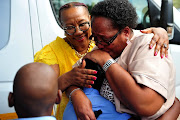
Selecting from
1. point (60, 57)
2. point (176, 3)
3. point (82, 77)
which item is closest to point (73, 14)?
point (60, 57)

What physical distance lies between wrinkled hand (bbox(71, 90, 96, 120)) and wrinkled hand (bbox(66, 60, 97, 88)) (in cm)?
9

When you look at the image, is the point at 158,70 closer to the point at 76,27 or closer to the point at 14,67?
the point at 76,27

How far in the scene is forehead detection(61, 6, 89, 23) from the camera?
2.07 meters

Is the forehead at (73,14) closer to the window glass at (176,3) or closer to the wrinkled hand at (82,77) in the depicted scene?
the wrinkled hand at (82,77)

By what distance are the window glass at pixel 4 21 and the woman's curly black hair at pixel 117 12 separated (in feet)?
3.25

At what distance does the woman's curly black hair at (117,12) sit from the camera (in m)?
1.71

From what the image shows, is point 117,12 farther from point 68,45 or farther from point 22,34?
point 22,34

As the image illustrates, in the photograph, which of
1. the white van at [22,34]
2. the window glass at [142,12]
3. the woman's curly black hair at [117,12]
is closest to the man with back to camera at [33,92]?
the woman's curly black hair at [117,12]

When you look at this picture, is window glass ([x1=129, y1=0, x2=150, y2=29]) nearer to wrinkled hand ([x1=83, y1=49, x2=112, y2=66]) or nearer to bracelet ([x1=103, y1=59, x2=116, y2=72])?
wrinkled hand ([x1=83, y1=49, x2=112, y2=66])

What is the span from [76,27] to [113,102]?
0.76 metres

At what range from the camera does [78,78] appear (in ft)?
5.86

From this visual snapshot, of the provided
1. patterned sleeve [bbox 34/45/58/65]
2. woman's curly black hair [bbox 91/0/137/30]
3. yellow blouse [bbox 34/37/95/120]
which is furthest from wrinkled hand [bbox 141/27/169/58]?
patterned sleeve [bbox 34/45/58/65]

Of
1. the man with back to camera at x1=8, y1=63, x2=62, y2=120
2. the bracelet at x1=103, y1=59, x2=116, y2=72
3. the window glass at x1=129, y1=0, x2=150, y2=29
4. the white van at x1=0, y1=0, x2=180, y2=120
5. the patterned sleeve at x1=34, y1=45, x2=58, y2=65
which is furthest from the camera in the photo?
the window glass at x1=129, y1=0, x2=150, y2=29

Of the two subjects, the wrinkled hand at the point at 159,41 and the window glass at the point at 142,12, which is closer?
the wrinkled hand at the point at 159,41
